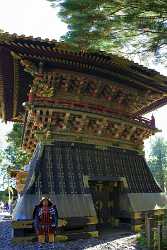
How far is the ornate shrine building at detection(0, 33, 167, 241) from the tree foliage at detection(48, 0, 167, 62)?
3.70 metres

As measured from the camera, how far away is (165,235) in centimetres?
991

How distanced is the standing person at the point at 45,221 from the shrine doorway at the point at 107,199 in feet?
15.2

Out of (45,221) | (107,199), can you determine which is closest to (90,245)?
(45,221)

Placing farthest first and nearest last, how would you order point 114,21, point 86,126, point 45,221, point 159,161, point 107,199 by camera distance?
point 159,161
point 107,199
point 86,126
point 45,221
point 114,21

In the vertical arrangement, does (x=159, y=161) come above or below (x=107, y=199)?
above

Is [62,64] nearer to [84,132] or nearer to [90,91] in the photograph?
[90,91]

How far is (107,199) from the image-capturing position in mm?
16672

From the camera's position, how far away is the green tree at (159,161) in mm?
56906

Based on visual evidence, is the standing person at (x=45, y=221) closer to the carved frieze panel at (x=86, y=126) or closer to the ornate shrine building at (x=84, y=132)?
the ornate shrine building at (x=84, y=132)

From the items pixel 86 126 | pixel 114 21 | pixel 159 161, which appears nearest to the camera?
pixel 114 21

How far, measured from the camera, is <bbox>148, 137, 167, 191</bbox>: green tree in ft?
187

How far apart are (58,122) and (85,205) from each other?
361 cm

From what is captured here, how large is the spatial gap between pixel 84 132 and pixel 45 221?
5.20m

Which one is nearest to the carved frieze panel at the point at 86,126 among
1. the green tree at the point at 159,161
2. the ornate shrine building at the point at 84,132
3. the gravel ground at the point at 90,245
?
the ornate shrine building at the point at 84,132
